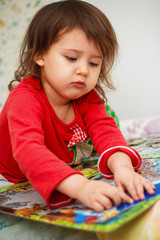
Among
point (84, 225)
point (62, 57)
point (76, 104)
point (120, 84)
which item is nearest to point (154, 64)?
point (120, 84)

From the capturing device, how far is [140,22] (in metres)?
1.79

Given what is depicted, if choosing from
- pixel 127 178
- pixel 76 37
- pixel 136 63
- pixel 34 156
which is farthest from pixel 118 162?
pixel 136 63

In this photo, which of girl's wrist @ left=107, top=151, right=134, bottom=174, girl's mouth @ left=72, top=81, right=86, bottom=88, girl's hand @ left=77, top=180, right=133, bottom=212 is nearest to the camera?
girl's hand @ left=77, top=180, right=133, bottom=212

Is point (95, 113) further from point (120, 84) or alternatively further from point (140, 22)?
point (140, 22)

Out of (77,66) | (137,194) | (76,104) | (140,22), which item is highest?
(140,22)

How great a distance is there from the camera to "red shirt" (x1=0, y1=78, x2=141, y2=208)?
0.52 metres

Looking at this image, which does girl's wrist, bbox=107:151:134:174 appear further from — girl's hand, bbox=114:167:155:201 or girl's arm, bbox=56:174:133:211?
girl's arm, bbox=56:174:133:211

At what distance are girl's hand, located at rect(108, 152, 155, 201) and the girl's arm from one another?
33 mm

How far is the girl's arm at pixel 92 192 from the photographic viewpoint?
18.0 inches

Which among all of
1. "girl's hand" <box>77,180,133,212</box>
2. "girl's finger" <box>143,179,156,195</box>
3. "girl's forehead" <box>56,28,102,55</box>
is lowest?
"girl's finger" <box>143,179,156,195</box>

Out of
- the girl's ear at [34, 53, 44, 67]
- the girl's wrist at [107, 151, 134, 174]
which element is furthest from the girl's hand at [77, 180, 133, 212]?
the girl's ear at [34, 53, 44, 67]

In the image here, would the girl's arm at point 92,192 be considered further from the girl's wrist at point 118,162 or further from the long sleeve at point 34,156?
the girl's wrist at point 118,162

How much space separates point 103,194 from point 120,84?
1418mm

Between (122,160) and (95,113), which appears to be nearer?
(122,160)
